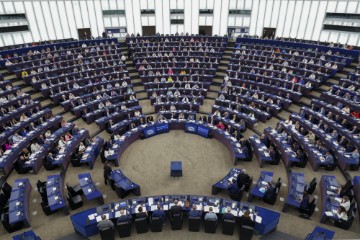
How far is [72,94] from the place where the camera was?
2127 cm

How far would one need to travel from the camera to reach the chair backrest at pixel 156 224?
1113 centimetres

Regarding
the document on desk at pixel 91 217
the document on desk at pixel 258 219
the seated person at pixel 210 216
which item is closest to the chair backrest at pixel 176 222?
the seated person at pixel 210 216

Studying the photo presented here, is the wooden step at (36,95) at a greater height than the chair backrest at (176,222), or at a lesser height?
greater

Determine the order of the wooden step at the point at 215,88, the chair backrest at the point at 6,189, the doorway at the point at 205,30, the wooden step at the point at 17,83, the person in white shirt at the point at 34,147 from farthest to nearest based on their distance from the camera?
the doorway at the point at 205,30, the wooden step at the point at 215,88, the wooden step at the point at 17,83, the person in white shirt at the point at 34,147, the chair backrest at the point at 6,189

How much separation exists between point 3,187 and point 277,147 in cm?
1500

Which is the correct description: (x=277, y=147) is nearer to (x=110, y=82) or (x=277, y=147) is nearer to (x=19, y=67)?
(x=110, y=82)

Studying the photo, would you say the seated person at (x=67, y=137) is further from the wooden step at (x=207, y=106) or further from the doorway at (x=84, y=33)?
the doorway at (x=84, y=33)

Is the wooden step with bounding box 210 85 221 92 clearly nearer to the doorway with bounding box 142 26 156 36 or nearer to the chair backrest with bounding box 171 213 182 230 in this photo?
the doorway with bounding box 142 26 156 36

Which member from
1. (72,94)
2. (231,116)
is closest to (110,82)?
(72,94)

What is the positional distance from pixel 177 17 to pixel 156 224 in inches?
1175

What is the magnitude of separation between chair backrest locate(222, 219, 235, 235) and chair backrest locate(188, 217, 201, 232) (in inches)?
41.8

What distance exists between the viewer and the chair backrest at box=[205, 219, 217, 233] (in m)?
11.0

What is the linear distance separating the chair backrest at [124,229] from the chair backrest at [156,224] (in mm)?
973

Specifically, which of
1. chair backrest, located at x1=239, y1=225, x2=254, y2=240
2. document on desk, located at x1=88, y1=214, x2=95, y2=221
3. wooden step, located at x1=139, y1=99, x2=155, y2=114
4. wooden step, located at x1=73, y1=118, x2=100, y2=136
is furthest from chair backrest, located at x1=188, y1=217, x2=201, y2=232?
wooden step, located at x1=139, y1=99, x2=155, y2=114
